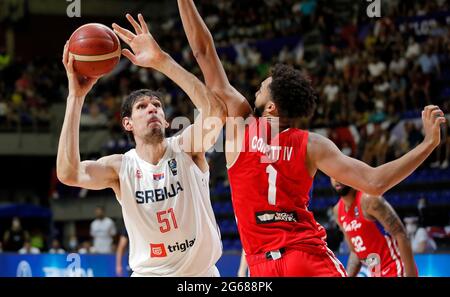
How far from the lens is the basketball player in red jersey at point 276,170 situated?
3.91 meters

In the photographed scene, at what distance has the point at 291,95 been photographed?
4.07 meters

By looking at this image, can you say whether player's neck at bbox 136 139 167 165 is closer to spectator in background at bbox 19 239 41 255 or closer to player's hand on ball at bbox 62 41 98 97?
player's hand on ball at bbox 62 41 98 97

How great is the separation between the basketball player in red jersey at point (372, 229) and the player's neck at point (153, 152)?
2.11 m

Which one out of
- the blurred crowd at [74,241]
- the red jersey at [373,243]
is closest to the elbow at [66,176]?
the red jersey at [373,243]

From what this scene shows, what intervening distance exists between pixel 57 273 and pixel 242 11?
930 centimetres

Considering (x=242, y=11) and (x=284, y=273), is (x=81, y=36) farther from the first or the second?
(x=242, y=11)

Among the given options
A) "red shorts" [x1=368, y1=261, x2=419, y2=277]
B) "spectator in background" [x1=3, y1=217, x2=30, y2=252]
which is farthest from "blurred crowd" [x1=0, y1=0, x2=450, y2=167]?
"red shorts" [x1=368, y1=261, x2=419, y2=277]

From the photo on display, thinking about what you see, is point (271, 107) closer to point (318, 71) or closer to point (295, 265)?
point (295, 265)

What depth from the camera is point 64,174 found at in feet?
15.8

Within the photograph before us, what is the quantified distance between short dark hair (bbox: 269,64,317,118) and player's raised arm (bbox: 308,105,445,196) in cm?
17

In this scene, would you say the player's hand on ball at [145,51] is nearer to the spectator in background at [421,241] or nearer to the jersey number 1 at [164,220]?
the jersey number 1 at [164,220]

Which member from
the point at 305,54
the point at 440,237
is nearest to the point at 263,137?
the point at 440,237

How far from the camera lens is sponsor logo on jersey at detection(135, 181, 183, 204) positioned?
4957 millimetres
